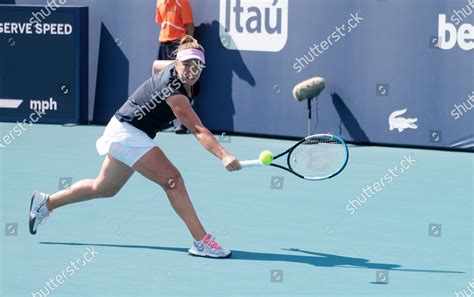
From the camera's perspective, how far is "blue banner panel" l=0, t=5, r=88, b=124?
1482cm

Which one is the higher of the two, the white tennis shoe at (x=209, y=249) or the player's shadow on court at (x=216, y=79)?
the player's shadow on court at (x=216, y=79)

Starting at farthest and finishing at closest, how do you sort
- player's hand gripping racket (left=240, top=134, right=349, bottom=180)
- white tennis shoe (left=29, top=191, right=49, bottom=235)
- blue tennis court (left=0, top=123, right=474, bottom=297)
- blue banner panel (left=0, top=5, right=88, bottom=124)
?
blue banner panel (left=0, top=5, right=88, bottom=124)
white tennis shoe (left=29, top=191, right=49, bottom=235)
player's hand gripping racket (left=240, top=134, right=349, bottom=180)
blue tennis court (left=0, top=123, right=474, bottom=297)

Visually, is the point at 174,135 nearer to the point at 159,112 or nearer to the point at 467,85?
the point at 467,85

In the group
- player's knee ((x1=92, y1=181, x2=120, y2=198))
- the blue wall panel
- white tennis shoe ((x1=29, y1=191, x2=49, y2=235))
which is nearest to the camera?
player's knee ((x1=92, y1=181, x2=120, y2=198))

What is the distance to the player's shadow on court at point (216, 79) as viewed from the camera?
1412 centimetres

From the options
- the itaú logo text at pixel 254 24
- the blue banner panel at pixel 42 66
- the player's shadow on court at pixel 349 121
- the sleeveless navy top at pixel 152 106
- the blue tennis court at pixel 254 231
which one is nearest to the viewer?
the blue tennis court at pixel 254 231

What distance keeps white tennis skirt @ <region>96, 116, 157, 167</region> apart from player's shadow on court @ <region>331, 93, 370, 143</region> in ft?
18.1

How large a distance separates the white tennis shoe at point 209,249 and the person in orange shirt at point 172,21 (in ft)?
19.4

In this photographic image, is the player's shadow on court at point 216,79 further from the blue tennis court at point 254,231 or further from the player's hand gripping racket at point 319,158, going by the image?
the player's hand gripping racket at point 319,158

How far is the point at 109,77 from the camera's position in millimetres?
15000

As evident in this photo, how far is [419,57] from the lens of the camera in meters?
13.0

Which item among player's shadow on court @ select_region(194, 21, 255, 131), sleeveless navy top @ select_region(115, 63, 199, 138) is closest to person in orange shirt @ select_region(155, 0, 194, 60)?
player's shadow on court @ select_region(194, 21, 255, 131)

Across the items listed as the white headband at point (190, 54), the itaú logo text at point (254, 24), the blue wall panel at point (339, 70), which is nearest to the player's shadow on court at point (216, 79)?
the blue wall panel at point (339, 70)

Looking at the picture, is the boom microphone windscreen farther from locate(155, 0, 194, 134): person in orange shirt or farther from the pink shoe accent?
the pink shoe accent
